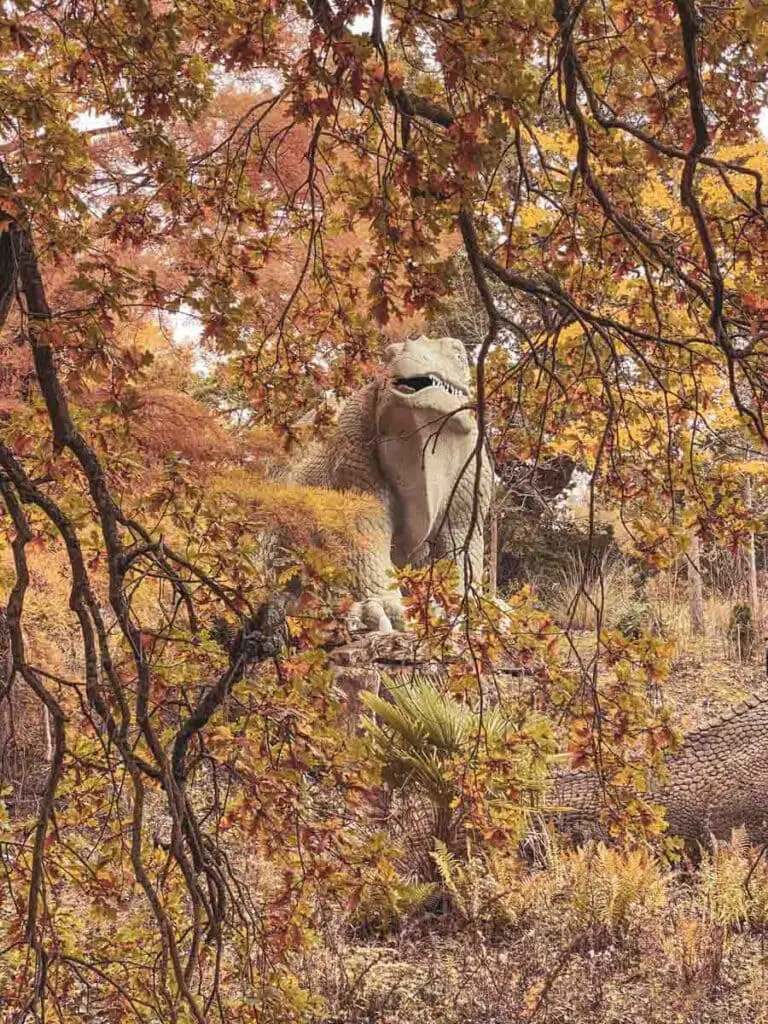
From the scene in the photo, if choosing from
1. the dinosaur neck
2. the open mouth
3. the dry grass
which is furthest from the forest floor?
the open mouth

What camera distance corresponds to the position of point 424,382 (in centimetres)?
655

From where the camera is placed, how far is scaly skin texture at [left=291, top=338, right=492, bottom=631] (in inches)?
255

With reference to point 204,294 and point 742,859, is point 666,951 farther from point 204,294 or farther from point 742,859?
point 204,294

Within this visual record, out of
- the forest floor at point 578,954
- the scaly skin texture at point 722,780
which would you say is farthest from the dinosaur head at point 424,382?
the forest floor at point 578,954

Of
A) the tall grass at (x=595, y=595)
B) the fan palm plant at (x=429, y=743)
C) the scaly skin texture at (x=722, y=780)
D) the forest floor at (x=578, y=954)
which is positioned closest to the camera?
the forest floor at (x=578, y=954)

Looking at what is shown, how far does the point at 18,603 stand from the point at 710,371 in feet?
5.73

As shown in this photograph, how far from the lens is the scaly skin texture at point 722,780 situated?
5035 mm

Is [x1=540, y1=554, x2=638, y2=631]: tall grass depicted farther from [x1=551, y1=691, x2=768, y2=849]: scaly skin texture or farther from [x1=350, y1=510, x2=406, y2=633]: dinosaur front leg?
[x1=551, y1=691, x2=768, y2=849]: scaly skin texture

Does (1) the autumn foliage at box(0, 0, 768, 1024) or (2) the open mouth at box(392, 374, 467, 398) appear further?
(2) the open mouth at box(392, 374, 467, 398)

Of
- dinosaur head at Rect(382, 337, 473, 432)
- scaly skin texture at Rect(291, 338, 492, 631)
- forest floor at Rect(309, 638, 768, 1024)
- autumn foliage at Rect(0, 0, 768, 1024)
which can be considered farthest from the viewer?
scaly skin texture at Rect(291, 338, 492, 631)

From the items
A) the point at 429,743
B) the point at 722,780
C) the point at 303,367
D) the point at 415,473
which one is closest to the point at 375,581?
the point at 415,473

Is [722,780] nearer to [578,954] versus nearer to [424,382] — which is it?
[578,954]

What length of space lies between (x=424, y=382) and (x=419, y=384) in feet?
0.11

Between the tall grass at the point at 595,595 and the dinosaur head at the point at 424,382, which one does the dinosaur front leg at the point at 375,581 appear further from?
the tall grass at the point at 595,595
